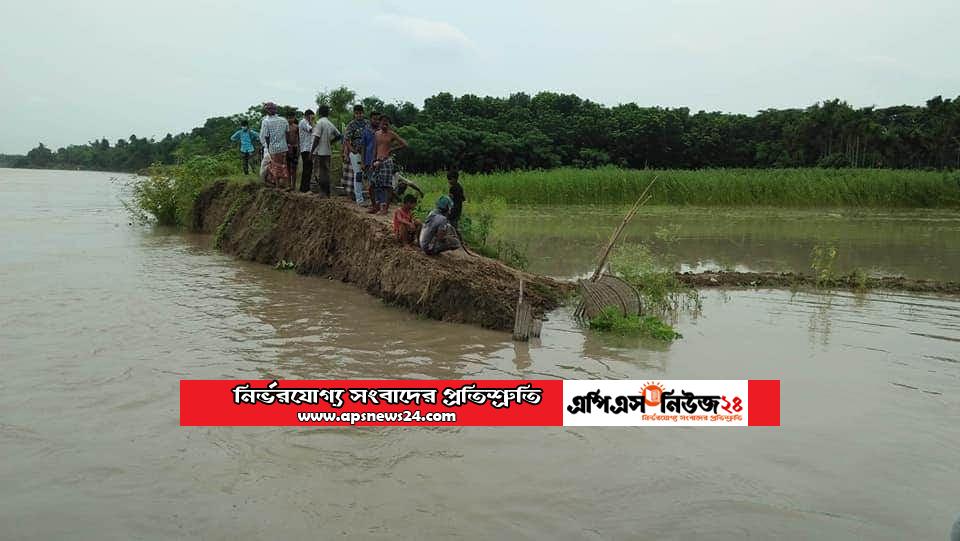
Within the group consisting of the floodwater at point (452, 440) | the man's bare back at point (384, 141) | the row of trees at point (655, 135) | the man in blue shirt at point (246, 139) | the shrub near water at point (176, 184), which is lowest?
the floodwater at point (452, 440)

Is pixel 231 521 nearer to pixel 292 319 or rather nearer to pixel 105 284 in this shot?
pixel 292 319

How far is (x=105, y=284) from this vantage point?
11312mm

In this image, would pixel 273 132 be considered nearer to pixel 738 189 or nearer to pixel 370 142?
pixel 370 142

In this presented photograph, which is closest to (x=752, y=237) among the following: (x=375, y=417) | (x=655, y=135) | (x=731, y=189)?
(x=731, y=189)

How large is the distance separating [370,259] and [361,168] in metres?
2.03

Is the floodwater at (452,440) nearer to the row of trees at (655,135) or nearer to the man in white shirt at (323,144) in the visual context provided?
the man in white shirt at (323,144)

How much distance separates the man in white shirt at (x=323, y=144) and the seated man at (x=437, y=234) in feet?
11.8

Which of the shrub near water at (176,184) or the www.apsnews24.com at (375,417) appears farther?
the shrub near water at (176,184)

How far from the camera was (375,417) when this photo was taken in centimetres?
573

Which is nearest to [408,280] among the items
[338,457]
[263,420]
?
[263,420]

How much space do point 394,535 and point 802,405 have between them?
3969 mm

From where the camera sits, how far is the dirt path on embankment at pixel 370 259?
348 inches

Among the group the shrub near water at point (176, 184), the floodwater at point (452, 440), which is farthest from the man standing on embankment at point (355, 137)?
the shrub near water at point (176, 184)

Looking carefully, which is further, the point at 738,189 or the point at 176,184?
the point at 738,189
